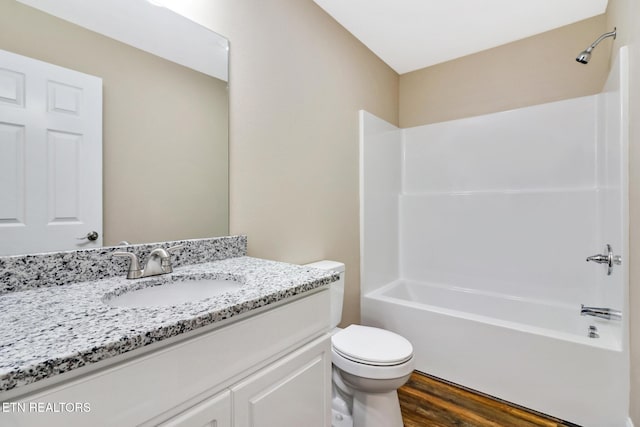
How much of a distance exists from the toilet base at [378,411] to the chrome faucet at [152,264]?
1.14 m

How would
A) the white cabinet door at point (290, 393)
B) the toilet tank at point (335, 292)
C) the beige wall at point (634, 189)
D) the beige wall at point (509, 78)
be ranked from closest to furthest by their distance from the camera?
1. the white cabinet door at point (290, 393)
2. the beige wall at point (634, 189)
3. the toilet tank at point (335, 292)
4. the beige wall at point (509, 78)

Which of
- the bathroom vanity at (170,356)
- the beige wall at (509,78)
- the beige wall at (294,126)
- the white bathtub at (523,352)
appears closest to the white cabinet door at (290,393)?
the bathroom vanity at (170,356)

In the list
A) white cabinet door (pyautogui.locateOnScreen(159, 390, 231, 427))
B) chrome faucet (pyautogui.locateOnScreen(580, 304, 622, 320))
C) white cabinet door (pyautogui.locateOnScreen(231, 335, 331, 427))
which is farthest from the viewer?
chrome faucet (pyautogui.locateOnScreen(580, 304, 622, 320))

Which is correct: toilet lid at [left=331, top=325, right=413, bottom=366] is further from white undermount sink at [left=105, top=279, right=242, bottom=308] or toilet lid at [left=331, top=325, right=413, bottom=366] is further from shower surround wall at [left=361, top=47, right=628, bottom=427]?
white undermount sink at [left=105, top=279, right=242, bottom=308]

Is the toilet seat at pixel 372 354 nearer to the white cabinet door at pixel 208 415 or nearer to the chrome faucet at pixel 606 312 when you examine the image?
the white cabinet door at pixel 208 415

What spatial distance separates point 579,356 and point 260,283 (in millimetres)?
1784

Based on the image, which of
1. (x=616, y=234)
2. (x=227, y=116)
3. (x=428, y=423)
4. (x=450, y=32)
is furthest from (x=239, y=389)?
(x=450, y=32)

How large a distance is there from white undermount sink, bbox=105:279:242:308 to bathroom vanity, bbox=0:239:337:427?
0.10 feet

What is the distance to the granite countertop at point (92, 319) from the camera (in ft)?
1.55

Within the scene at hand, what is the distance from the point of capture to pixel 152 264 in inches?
41.0

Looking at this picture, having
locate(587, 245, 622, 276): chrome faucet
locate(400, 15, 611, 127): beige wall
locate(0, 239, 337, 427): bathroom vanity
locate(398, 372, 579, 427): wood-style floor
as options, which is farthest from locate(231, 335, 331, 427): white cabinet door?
locate(400, 15, 611, 127): beige wall

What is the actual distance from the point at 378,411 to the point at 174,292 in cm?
114

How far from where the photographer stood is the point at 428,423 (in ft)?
5.24

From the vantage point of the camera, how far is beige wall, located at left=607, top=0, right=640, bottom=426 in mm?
1277
